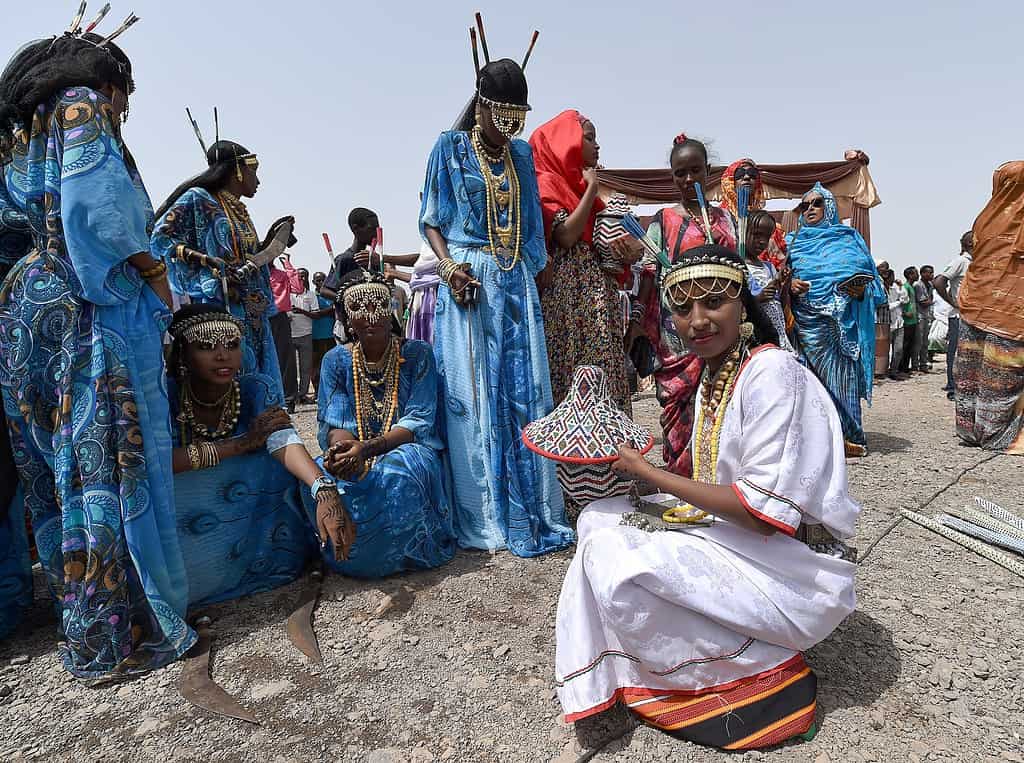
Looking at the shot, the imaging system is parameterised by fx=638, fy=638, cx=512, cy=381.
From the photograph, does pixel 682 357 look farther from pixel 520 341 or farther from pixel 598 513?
pixel 598 513

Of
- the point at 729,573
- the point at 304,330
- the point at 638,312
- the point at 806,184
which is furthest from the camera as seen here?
the point at 806,184

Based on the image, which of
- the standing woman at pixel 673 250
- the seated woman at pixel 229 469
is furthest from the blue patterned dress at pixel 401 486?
the standing woman at pixel 673 250

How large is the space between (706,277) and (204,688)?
90.6 inches

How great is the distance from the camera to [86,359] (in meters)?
2.47

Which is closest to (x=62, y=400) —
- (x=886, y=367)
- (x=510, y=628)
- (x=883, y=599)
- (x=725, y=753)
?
(x=510, y=628)

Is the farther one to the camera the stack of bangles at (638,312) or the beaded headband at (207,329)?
the stack of bangles at (638,312)

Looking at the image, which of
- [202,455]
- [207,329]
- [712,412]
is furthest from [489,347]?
[712,412]

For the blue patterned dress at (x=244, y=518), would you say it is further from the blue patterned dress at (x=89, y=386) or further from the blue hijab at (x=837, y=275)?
the blue hijab at (x=837, y=275)

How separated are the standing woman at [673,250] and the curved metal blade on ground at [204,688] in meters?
2.33

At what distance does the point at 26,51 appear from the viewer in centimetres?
249

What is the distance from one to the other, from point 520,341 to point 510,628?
1559 millimetres

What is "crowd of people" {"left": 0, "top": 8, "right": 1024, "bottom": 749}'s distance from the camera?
1.95 meters

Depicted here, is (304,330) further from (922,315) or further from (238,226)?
(922,315)

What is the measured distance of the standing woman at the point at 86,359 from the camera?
2.38 meters
